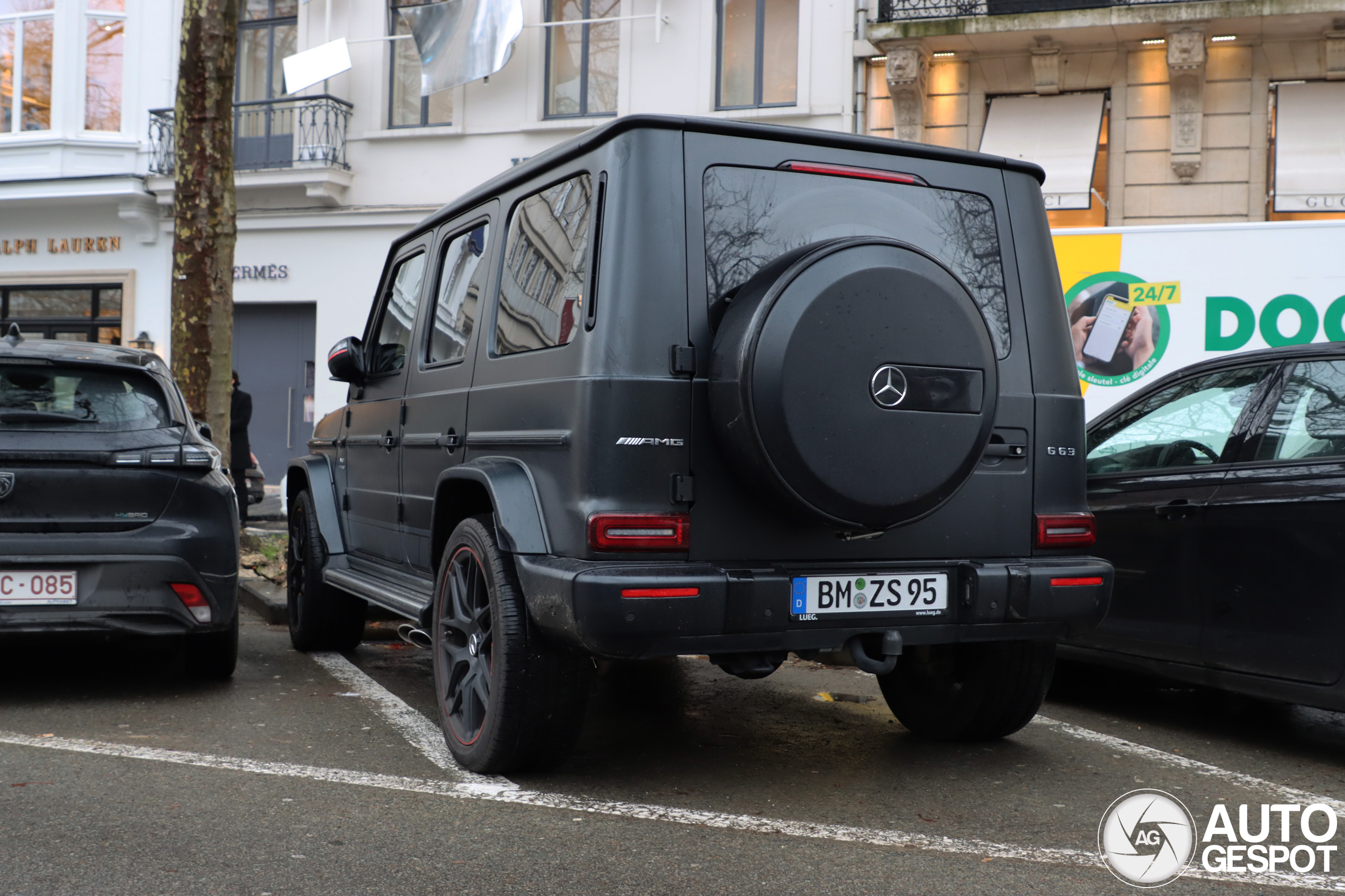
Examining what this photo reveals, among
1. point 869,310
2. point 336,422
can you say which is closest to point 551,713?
point 869,310

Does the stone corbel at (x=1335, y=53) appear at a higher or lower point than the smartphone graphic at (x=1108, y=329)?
higher

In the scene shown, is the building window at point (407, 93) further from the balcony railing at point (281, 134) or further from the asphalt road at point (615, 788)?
the asphalt road at point (615, 788)

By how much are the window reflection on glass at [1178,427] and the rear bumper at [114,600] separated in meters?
3.81

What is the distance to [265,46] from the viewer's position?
19.6 m

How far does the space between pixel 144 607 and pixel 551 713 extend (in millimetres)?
2134

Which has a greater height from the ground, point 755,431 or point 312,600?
point 755,431

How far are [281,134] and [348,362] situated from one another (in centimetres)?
1425

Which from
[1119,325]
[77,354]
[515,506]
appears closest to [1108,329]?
[1119,325]

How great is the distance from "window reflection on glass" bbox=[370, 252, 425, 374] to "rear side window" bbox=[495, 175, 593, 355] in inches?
45.5

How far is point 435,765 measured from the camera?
433 centimetres

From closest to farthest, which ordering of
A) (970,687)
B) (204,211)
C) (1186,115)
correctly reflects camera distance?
(970,687) < (204,211) < (1186,115)

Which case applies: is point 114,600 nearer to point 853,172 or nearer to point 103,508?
point 103,508

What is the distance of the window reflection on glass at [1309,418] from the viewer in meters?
4.66

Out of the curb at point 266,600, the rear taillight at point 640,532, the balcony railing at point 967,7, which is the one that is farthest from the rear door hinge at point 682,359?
the balcony railing at point 967,7
